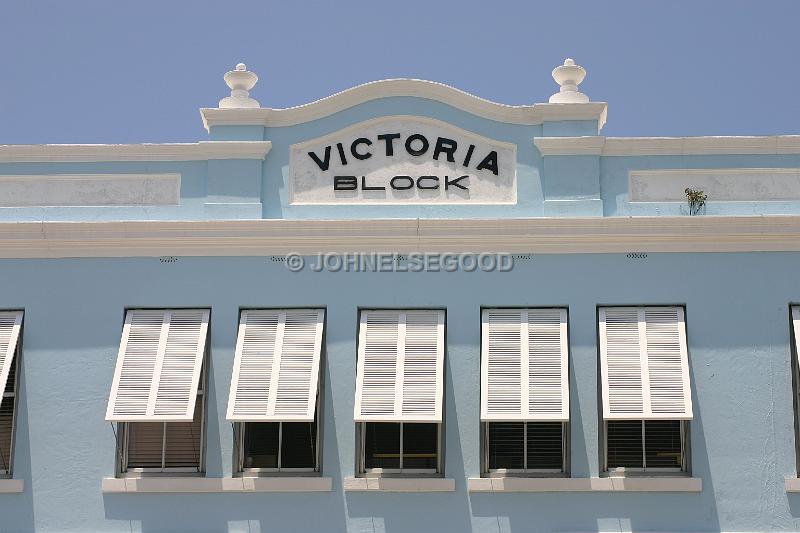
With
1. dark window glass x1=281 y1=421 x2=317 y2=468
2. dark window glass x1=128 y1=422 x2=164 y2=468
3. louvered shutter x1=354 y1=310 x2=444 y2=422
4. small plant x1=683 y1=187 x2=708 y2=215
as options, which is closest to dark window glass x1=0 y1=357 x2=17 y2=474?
dark window glass x1=128 y1=422 x2=164 y2=468

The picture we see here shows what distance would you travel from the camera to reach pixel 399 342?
14.9 meters

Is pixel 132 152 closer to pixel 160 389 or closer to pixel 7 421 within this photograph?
pixel 160 389

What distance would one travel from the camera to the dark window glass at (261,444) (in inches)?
589

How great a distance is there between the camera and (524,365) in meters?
14.6

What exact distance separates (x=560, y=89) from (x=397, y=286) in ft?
10.8

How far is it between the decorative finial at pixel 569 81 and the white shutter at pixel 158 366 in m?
5.13

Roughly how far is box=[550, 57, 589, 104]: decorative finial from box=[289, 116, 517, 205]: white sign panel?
34.9 inches

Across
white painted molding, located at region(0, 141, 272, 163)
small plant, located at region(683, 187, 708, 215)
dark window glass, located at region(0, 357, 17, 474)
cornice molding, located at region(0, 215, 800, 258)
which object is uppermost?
white painted molding, located at region(0, 141, 272, 163)

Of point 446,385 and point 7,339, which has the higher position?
point 7,339

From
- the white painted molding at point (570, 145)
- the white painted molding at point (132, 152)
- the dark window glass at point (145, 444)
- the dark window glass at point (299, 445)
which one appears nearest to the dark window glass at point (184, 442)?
the dark window glass at point (145, 444)

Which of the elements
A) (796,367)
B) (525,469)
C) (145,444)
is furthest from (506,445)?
(145,444)

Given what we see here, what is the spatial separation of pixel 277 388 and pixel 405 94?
4.03 metres

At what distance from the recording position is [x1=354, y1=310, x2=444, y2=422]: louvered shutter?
14445 millimetres

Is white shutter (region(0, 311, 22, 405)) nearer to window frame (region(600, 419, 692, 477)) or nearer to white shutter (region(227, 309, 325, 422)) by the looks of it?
white shutter (region(227, 309, 325, 422))
